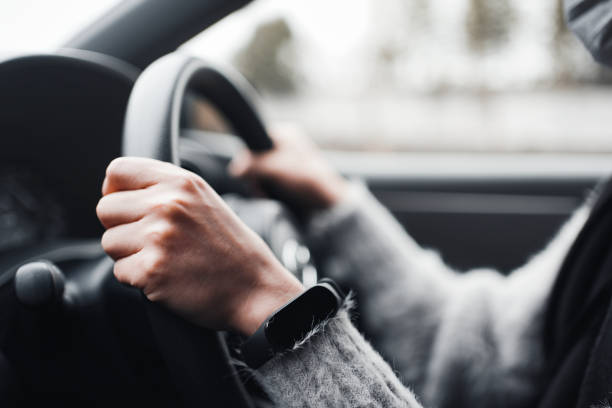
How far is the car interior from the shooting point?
0.56 metres

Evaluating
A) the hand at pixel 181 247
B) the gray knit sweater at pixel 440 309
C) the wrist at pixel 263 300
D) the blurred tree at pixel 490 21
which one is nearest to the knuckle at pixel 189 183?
the hand at pixel 181 247

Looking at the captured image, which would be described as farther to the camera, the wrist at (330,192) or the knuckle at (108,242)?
the wrist at (330,192)

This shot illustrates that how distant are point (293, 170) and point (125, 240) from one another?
596 mm

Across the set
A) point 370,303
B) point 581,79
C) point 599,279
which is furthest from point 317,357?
point 581,79

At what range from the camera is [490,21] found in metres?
3.48

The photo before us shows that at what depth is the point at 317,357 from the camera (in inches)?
23.0

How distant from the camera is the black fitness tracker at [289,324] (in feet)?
1.72

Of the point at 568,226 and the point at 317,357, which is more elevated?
the point at 317,357

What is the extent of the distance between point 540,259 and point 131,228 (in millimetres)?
847

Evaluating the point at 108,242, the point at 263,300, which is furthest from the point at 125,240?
the point at 263,300

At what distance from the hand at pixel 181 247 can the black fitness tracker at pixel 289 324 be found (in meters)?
0.02

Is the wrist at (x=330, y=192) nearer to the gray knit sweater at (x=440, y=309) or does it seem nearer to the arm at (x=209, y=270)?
the gray knit sweater at (x=440, y=309)

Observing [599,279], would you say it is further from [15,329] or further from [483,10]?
[483,10]

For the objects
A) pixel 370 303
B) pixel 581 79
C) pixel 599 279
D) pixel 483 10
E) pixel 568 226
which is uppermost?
pixel 599 279
